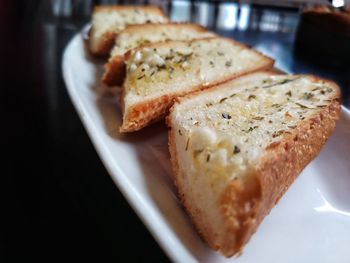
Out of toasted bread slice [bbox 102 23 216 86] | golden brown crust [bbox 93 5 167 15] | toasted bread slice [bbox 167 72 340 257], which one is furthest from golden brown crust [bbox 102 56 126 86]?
golden brown crust [bbox 93 5 167 15]

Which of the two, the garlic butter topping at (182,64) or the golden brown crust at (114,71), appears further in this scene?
the golden brown crust at (114,71)

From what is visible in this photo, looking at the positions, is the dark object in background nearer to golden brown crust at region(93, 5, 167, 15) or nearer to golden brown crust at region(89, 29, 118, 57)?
golden brown crust at region(93, 5, 167, 15)

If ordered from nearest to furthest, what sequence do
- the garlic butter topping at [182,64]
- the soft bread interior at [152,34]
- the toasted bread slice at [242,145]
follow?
the toasted bread slice at [242,145] < the garlic butter topping at [182,64] < the soft bread interior at [152,34]

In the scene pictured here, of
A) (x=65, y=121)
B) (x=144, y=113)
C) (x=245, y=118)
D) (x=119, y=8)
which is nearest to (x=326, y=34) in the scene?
(x=119, y=8)

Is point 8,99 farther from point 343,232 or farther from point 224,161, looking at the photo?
point 343,232

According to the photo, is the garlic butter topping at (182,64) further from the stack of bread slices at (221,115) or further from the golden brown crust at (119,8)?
the golden brown crust at (119,8)


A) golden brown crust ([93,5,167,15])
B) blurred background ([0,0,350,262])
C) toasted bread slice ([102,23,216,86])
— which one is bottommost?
blurred background ([0,0,350,262])

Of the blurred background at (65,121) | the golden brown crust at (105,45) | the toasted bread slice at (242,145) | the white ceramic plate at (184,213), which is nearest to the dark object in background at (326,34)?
the blurred background at (65,121)
